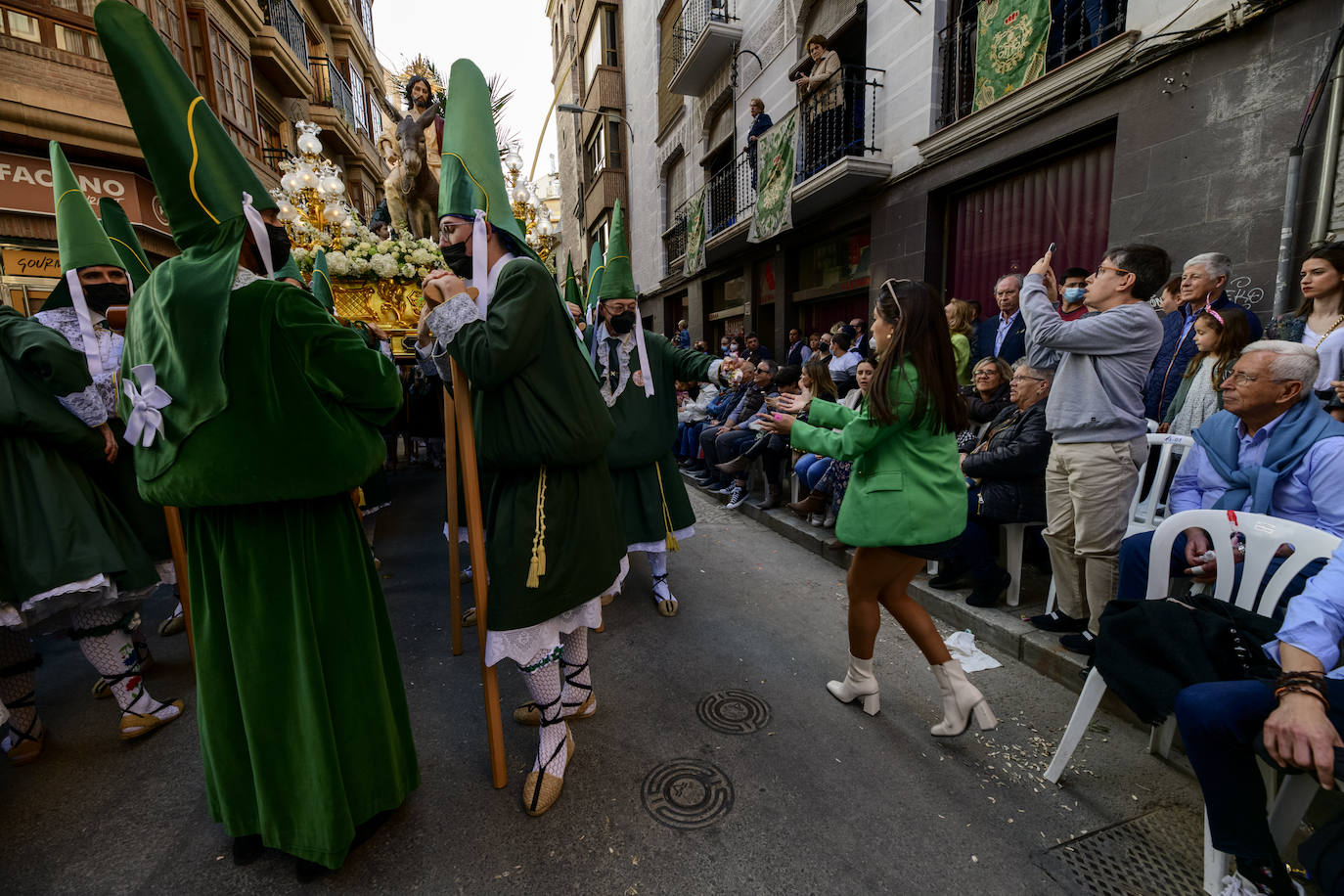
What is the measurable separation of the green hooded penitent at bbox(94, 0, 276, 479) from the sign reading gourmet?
9.58 meters

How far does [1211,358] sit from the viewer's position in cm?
348

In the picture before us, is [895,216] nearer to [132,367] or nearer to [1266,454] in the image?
[1266,454]

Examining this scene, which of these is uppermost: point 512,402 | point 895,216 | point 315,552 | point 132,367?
point 895,216

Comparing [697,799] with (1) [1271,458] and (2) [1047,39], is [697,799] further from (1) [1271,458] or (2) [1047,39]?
(2) [1047,39]

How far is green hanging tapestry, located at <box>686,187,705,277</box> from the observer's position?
45.2ft

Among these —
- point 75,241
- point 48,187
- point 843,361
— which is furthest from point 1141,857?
point 48,187

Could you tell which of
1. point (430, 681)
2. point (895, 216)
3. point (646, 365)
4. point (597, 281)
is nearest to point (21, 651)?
point (430, 681)

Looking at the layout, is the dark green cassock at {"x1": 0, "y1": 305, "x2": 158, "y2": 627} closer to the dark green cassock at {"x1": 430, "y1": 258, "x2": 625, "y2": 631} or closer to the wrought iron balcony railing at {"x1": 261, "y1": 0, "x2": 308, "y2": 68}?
the dark green cassock at {"x1": 430, "y1": 258, "x2": 625, "y2": 631}

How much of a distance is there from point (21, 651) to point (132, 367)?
6.37 feet

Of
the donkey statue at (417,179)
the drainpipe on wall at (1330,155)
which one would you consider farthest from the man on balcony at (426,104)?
the drainpipe on wall at (1330,155)

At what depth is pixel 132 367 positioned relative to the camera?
1698 mm

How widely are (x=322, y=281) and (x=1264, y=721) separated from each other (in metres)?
6.11

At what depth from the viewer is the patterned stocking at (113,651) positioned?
264 cm

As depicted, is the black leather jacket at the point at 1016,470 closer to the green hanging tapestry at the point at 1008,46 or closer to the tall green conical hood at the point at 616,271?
the tall green conical hood at the point at 616,271
